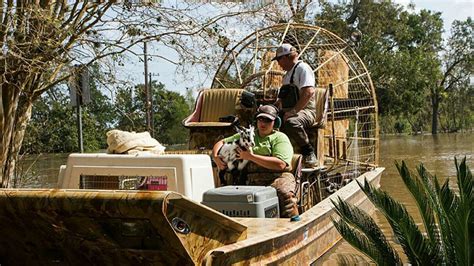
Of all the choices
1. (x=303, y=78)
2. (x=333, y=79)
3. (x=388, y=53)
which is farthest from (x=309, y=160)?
(x=388, y=53)

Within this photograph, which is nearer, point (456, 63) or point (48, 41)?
point (48, 41)

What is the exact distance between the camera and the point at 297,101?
8266mm

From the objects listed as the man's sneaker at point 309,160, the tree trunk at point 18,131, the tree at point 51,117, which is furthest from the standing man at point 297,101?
the tree trunk at point 18,131

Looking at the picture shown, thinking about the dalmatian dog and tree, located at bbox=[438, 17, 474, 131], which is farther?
tree, located at bbox=[438, 17, 474, 131]

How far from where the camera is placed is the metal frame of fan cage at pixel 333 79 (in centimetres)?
1057

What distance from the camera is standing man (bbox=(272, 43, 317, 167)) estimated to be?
7.94 metres

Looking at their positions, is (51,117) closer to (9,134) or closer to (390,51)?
(9,134)

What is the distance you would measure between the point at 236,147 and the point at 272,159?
37 cm

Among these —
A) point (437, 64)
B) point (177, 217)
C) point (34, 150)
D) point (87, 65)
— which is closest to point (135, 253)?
point (177, 217)

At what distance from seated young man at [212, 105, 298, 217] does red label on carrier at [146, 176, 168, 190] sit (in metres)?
1.03

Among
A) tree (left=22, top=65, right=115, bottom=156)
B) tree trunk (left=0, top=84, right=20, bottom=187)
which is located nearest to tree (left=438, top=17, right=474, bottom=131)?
tree (left=22, top=65, right=115, bottom=156)

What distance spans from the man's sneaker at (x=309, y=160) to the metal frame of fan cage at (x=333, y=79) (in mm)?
1950

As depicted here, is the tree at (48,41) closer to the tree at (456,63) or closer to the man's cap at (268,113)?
the man's cap at (268,113)

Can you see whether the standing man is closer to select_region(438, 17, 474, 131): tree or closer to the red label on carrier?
the red label on carrier
